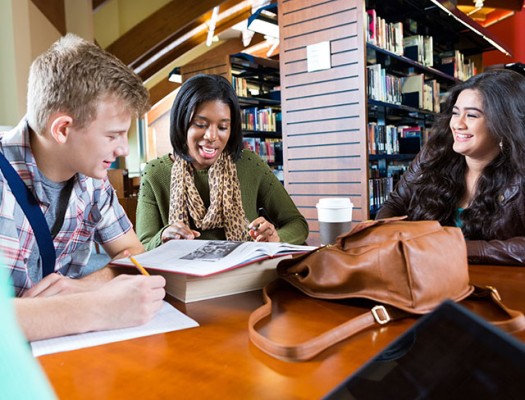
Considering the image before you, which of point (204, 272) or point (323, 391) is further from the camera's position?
point (204, 272)

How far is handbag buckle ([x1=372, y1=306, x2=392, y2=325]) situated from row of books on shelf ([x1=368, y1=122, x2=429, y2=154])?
3.58m

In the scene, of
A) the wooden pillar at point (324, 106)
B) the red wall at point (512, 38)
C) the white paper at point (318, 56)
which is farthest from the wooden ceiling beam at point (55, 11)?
the red wall at point (512, 38)

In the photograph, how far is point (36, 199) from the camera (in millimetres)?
1102

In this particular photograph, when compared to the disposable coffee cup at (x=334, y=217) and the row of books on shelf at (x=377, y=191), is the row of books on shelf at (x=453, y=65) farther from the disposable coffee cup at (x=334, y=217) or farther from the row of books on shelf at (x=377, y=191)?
the disposable coffee cup at (x=334, y=217)

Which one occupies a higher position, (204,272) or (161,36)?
(161,36)

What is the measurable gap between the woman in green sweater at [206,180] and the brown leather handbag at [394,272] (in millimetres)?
1073

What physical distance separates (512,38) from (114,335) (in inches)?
477

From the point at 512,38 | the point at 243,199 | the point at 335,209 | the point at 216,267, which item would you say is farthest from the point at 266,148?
the point at 512,38

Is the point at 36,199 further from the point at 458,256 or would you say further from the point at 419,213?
the point at 419,213

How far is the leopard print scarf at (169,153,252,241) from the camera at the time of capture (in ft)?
6.40

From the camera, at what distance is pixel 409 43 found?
4.99 m

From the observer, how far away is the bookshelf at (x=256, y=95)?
591 centimetres

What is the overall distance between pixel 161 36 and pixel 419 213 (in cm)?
769

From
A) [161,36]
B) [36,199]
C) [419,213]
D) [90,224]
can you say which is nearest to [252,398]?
[36,199]
